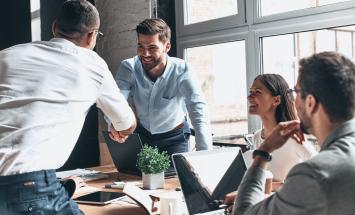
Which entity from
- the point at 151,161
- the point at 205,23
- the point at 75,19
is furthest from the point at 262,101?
the point at 205,23

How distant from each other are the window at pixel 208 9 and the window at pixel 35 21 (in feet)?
4.17

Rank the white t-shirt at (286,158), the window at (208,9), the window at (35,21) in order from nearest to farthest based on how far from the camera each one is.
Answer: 1. the white t-shirt at (286,158)
2. the window at (208,9)
3. the window at (35,21)

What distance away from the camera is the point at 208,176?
1.61m

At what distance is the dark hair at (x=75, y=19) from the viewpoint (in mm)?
1674

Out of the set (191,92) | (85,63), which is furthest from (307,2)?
(85,63)

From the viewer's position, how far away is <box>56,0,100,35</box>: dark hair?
1674 mm

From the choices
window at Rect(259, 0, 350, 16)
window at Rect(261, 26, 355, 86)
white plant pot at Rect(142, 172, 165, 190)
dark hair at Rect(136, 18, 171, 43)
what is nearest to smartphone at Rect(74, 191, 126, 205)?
white plant pot at Rect(142, 172, 165, 190)

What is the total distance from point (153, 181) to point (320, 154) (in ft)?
3.56

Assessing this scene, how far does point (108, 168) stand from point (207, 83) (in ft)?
3.81

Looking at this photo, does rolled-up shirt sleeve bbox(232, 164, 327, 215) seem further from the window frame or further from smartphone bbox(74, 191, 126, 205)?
the window frame

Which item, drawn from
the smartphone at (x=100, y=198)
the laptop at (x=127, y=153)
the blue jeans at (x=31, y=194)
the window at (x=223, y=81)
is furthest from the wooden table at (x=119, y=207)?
the window at (x=223, y=81)

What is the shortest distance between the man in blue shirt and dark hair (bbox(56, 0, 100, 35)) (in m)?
0.83

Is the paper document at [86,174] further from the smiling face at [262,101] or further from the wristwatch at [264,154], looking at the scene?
the wristwatch at [264,154]

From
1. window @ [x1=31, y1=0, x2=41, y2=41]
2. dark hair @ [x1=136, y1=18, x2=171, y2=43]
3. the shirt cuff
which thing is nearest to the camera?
the shirt cuff
